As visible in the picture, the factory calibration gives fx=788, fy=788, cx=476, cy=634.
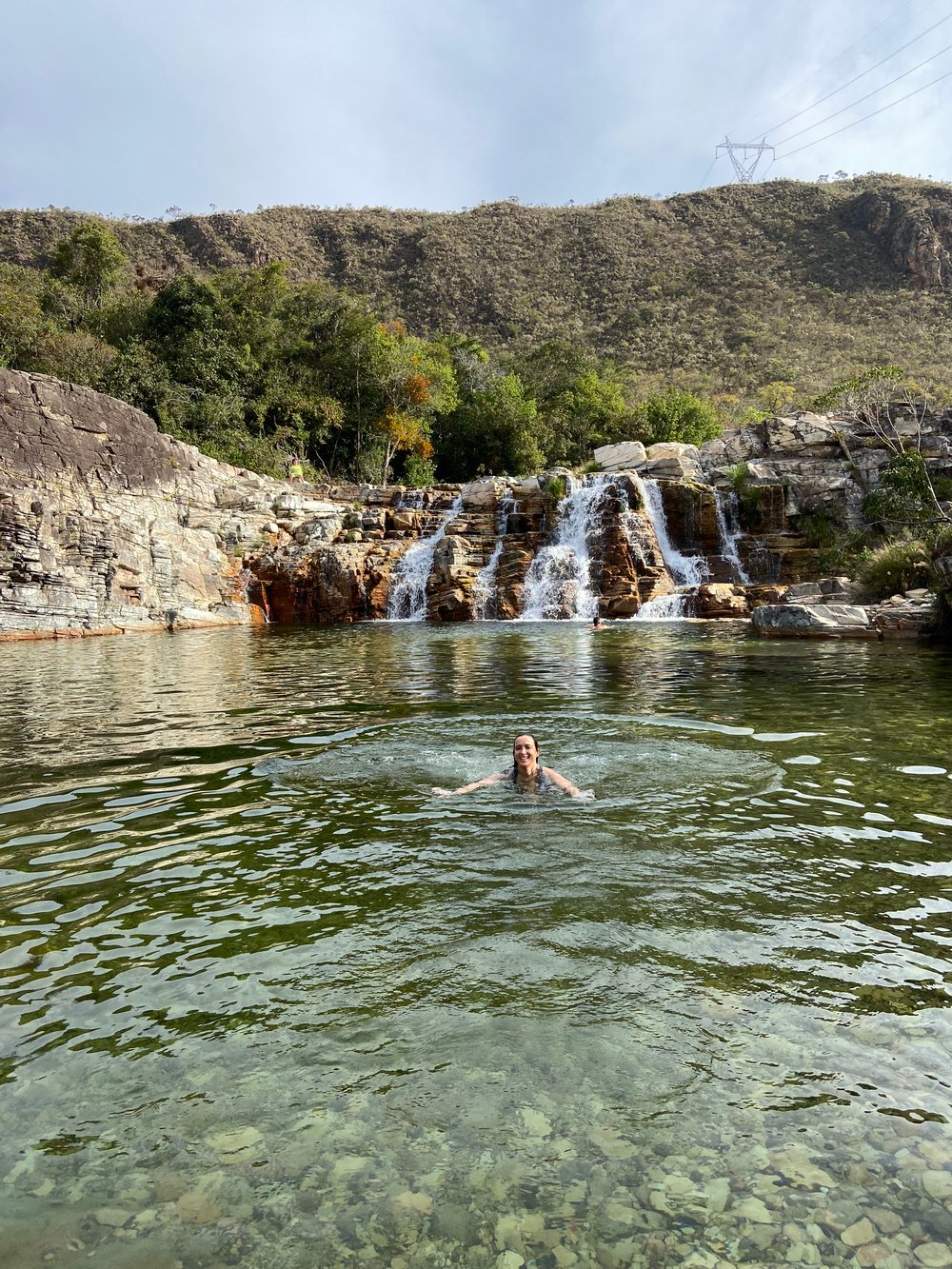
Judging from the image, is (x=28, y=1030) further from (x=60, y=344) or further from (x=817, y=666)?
(x=60, y=344)

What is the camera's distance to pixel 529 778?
21.8ft

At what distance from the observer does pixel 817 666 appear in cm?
1397

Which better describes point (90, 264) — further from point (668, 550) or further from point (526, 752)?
point (526, 752)

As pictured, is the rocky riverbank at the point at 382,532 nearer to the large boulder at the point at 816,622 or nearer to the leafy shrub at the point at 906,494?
the leafy shrub at the point at 906,494

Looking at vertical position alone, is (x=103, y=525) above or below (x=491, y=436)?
below

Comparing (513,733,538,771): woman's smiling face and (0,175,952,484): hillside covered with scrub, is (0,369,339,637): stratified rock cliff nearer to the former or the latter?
(0,175,952,484): hillside covered with scrub

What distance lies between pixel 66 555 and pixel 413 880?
A: 78.5 ft

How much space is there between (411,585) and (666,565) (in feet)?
32.8

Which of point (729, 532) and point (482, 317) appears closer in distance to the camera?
point (729, 532)

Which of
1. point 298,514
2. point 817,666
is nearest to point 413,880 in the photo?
point 817,666

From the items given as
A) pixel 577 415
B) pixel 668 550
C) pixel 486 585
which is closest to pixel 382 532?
pixel 486 585

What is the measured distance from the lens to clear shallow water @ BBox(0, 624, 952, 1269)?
235 centimetres

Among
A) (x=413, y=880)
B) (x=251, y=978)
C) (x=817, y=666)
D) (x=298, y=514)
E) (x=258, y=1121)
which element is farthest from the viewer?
(x=298, y=514)

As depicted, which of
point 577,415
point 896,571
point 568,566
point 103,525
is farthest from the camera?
point 577,415
